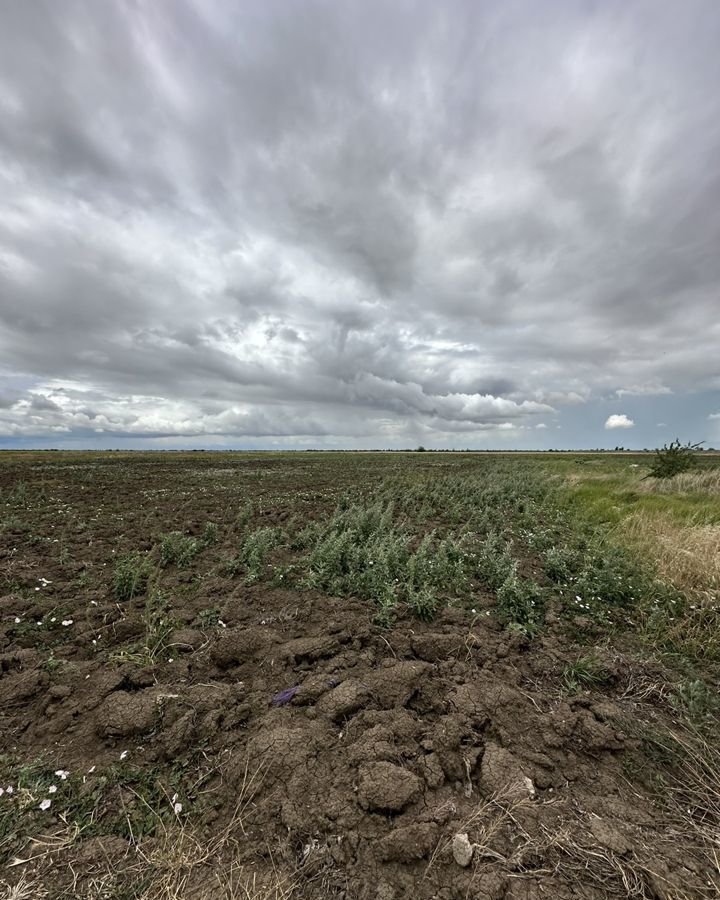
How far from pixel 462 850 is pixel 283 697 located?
2122mm

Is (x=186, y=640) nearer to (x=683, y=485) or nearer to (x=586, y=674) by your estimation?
(x=586, y=674)

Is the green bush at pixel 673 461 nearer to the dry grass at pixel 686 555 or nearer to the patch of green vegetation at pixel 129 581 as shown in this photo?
the dry grass at pixel 686 555

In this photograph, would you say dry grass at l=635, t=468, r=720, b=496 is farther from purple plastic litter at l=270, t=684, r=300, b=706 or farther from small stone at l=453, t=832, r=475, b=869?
small stone at l=453, t=832, r=475, b=869

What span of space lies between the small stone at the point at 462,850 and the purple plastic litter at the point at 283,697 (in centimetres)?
199

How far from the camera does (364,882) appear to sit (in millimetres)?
2541

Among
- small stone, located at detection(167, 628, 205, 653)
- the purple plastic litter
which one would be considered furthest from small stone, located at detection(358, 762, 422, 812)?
small stone, located at detection(167, 628, 205, 653)

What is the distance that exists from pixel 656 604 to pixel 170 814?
288 inches

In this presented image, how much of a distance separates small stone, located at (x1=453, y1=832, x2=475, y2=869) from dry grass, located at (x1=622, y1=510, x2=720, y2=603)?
6.05 m

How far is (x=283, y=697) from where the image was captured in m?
4.17

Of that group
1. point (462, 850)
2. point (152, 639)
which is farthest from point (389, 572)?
point (462, 850)

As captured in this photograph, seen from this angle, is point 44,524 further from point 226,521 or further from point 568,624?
point 568,624

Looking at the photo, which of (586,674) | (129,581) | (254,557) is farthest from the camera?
(254,557)

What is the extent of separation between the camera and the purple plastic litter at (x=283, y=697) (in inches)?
162

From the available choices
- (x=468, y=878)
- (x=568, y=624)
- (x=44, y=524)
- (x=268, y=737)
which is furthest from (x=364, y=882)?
(x=44, y=524)
